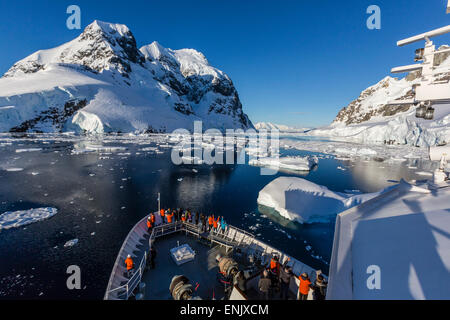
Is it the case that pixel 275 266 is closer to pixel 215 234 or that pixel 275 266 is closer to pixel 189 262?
pixel 189 262

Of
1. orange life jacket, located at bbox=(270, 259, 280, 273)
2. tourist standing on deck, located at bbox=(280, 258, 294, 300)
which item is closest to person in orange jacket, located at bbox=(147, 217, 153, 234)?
orange life jacket, located at bbox=(270, 259, 280, 273)

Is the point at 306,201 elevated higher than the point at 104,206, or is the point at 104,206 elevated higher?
the point at 306,201

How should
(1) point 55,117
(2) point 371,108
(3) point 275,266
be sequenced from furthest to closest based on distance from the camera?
(2) point 371,108
(1) point 55,117
(3) point 275,266

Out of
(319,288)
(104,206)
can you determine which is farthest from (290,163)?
(319,288)

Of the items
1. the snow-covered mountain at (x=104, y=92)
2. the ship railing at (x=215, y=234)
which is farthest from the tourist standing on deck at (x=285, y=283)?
the snow-covered mountain at (x=104, y=92)

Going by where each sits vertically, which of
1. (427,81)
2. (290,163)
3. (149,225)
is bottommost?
(149,225)

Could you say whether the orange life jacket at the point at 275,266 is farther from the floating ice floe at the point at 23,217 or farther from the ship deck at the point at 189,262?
the floating ice floe at the point at 23,217

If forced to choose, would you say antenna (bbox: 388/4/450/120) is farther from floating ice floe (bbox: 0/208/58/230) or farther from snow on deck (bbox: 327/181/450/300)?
floating ice floe (bbox: 0/208/58/230)
